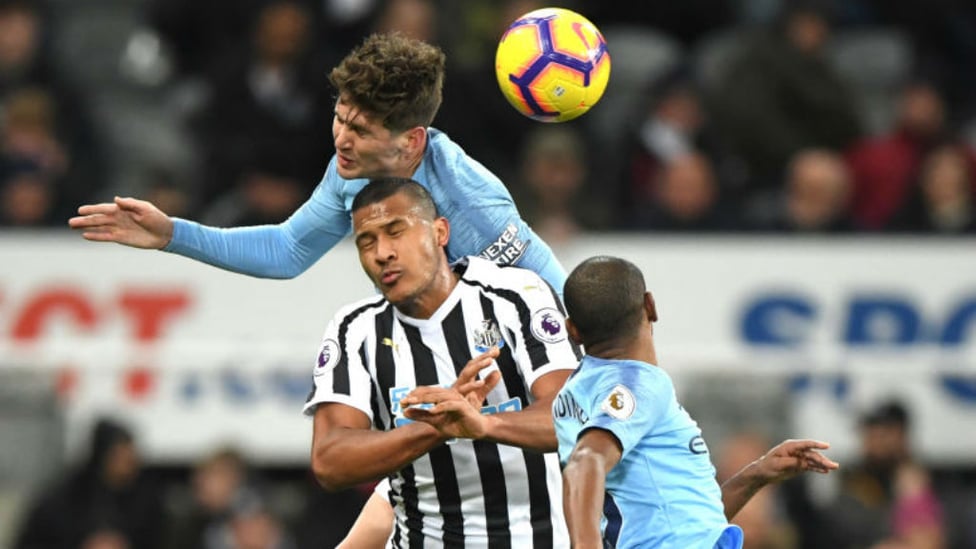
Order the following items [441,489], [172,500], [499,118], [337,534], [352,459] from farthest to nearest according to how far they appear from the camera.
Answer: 1. [499,118]
2. [172,500]
3. [337,534]
4. [441,489]
5. [352,459]

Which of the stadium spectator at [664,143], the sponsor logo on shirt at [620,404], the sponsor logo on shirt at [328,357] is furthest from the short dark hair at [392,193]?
the stadium spectator at [664,143]

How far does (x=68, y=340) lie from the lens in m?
12.1

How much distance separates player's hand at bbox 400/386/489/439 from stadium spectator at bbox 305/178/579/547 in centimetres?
51

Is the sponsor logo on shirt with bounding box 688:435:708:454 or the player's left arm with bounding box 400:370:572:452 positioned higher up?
the player's left arm with bounding box 400:370:572:452

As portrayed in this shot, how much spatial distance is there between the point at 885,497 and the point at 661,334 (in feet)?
5.26

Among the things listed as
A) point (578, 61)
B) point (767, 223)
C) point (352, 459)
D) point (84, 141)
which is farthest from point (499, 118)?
point (352, 459)

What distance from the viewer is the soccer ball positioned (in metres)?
7.02

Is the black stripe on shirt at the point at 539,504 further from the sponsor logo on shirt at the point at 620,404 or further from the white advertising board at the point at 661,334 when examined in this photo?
the white advertising board at the point at 661,334

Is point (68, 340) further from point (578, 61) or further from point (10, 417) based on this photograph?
point (578, 61)

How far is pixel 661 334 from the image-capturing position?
1196cm

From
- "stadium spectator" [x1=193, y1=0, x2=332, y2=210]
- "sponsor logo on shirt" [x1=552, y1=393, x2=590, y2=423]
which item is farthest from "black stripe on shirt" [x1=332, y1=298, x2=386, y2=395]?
"stadium spectator" [x1=193, y1=0, x2=332, y2=210]

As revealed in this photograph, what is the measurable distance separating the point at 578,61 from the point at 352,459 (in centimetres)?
176

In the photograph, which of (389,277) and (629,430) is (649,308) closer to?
(629,430)

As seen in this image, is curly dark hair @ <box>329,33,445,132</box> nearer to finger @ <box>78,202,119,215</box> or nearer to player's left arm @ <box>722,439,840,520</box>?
finger @ <box>78,202,119,215</box>
